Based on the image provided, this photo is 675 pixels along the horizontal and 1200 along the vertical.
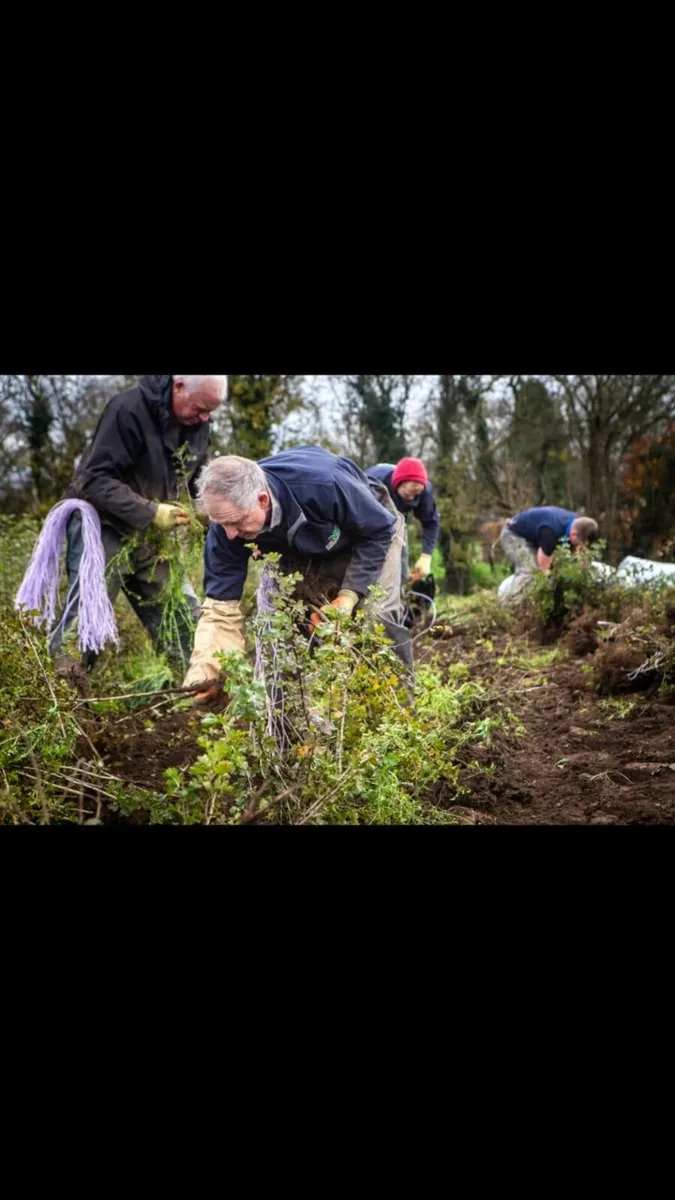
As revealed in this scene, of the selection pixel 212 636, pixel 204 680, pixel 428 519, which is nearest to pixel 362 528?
pixel 212 636

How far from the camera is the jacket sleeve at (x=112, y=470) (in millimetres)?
3174

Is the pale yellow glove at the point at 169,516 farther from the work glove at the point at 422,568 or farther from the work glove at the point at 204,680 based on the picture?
the work glove at the point at 422,568

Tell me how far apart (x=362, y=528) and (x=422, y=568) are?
4.61 feet

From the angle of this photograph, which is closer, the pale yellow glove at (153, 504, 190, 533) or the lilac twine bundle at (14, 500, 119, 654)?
the lilac twine bundle at (14, 500, 119, 654)

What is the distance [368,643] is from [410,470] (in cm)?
154

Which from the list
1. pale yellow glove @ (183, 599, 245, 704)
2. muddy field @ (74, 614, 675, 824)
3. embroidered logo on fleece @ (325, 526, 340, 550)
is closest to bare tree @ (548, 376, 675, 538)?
muddy field @ (74, 614, 675, 824)

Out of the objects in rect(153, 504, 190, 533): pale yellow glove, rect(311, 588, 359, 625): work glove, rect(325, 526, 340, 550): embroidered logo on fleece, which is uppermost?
rect(153, 504, 190, 533): pale yellow glove

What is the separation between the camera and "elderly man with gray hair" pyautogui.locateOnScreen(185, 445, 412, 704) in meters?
2.65

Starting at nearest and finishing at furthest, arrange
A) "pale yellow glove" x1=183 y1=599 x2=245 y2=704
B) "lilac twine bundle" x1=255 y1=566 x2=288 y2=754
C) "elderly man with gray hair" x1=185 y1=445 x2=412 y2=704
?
1. "lilac twine bundle" x1=255 y1=566 x2=288 y2=754
2. "elderly man with gray hair" x1=185 y1=445 x2=412 y2=704
3. "pale yellow glove" x1=183 y1=599 x2=245 y2=704

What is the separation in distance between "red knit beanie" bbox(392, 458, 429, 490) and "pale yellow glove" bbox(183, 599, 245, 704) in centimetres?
121

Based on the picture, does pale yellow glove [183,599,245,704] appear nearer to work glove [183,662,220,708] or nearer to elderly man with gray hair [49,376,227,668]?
work glove [183,662,220,708]

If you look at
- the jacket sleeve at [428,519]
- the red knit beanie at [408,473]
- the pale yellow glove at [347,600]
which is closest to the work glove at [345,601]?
the pale yellow glove at [347,600]
